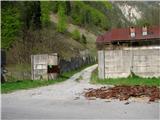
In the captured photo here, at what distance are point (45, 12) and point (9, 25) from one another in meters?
48.4

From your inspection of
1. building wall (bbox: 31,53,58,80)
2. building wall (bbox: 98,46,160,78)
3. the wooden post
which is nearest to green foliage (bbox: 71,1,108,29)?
building wall (bbox: 31,53,58,80)

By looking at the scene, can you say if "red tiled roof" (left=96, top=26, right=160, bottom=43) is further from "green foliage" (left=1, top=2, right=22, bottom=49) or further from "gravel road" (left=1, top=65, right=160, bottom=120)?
"gravel road" (left=1, top=65, right=160, bottom=120)

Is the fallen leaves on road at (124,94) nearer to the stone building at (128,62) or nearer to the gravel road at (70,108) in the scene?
the gravel road at (70,108)

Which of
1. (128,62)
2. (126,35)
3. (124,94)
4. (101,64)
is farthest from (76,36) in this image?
(124,94)

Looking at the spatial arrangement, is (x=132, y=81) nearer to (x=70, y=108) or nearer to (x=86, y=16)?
(x=70, y=108)

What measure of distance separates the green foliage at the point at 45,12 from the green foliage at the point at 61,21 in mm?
→ 3533

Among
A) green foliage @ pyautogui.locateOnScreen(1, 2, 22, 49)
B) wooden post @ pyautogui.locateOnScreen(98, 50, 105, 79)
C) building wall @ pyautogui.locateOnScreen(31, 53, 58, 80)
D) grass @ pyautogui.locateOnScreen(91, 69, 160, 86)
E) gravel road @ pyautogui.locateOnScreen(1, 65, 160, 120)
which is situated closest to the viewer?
gravel road @ pyautogui.locateOnScreen(1, 65, 160, 120)

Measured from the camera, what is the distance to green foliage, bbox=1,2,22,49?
2293 inches

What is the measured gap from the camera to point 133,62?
25.5 meters

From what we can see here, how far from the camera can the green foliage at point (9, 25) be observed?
58.3 m

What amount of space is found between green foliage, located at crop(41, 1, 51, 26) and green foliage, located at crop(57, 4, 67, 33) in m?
3.53

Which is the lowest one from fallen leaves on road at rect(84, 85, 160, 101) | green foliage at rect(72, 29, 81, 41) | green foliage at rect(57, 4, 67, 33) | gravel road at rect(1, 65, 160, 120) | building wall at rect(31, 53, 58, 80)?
gravel road at rect(1, 65, 160, 120)

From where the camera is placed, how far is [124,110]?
45.9 feet

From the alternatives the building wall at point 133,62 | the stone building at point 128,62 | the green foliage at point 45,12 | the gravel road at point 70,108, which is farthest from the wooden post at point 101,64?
the green foliage at point 45,12
